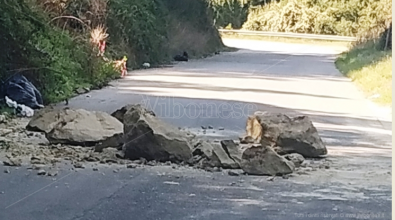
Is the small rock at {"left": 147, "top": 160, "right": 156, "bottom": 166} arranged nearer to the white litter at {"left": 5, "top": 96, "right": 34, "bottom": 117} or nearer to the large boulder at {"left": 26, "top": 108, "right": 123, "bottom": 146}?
the large boulder at {"left": 26, "top": 108, "right": 123, "bottom": 146}

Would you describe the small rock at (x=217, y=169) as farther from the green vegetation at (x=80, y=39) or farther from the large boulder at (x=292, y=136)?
the green vegetation at (x=80, y=39)

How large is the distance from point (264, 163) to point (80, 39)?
12705mm

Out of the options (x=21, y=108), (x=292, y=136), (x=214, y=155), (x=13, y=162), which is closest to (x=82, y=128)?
(x=13, y=162)

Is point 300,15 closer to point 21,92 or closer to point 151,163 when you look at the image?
point 21,92

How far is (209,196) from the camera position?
25.8 feet

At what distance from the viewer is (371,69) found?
2544cm

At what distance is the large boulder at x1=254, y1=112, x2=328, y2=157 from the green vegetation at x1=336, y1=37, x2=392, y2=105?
6664mm

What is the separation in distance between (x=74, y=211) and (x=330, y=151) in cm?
475

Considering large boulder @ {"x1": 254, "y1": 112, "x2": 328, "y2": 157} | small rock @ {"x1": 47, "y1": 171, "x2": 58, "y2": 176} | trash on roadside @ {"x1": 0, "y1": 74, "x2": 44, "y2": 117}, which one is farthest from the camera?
trash on roadside @ {"x1": 0, "y1": 74, "x2": 44, "y2": 117}

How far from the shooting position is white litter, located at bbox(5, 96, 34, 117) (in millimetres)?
13836

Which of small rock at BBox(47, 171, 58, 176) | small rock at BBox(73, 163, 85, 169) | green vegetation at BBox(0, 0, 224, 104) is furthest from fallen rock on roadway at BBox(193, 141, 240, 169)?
green vegetation at BBox(0, 0, 224, 104)

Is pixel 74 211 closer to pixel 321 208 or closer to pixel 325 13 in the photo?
pixel 321 208

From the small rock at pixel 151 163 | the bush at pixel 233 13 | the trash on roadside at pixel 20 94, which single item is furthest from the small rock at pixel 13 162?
the bush at pixel 233 13

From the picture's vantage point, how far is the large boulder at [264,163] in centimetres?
902
